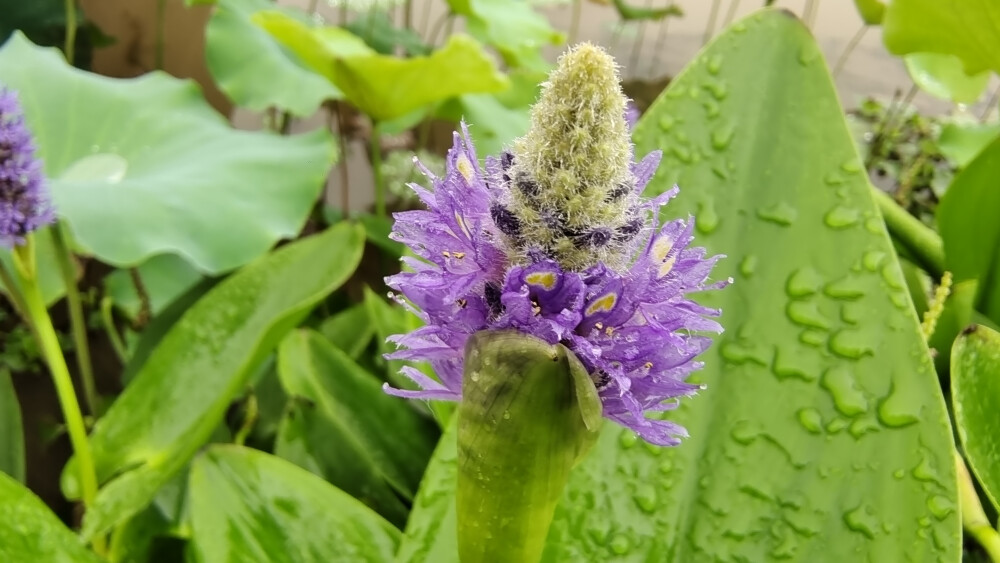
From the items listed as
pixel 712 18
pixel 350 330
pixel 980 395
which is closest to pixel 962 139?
pixel 712 18

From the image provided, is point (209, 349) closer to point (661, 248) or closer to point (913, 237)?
point (661, 248)

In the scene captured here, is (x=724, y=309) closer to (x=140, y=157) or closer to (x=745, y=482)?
(x=745, y=482)

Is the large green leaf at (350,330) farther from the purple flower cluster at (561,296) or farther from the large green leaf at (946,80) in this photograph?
the large green leaf at (946,80)

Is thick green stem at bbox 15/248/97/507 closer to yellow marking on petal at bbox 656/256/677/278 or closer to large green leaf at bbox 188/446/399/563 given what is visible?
large green leaf at bbox 188/446/399/563

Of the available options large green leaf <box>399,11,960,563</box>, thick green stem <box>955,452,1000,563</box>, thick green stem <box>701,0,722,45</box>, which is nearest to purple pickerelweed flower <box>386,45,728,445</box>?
large green leaf <box>399,11,960,563</box>

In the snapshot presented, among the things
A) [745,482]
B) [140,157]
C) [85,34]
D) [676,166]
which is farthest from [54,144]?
[745,482]

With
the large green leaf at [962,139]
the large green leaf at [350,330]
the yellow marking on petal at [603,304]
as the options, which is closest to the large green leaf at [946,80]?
the large green leaf at [962,139]
